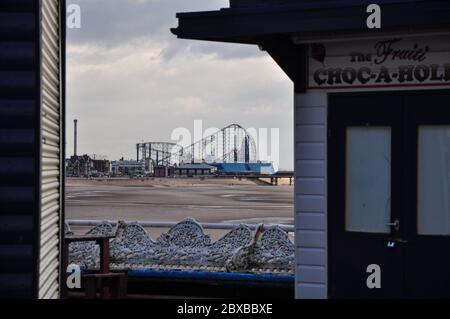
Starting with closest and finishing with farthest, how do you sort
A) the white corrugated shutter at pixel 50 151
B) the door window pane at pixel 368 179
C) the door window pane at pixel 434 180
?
the white corrugated shutter at pixel 50 151 → the door window pane at pixel 434 180 → the door window pane at pixel 368 179

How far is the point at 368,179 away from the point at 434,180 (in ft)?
2.07

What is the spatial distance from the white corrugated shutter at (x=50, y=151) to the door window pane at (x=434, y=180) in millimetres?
3506

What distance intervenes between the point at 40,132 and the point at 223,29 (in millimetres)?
1930

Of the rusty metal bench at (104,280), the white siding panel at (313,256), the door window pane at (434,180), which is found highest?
the door window pane at (434,180)

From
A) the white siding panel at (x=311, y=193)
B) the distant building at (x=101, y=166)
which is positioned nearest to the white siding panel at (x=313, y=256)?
the white siding panel at (x=311, y=193)

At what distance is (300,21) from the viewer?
5.84m

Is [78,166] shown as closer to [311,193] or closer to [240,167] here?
[240,167]

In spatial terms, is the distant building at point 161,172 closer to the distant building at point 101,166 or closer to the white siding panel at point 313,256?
the distant building at point 101,166

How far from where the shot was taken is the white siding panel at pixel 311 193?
6.69 meters

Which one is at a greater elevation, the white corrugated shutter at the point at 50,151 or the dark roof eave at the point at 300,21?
the dark roof eave at the point at 300,21

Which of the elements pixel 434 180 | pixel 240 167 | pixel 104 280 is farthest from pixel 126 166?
pixel 434 180

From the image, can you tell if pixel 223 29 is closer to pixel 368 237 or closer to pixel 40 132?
pixel 40 132

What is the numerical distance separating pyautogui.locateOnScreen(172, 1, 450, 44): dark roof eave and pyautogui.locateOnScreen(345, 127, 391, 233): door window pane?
3.62 feet

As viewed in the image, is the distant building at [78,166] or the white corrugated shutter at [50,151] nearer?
the white corrugated shutter at [50,151]
